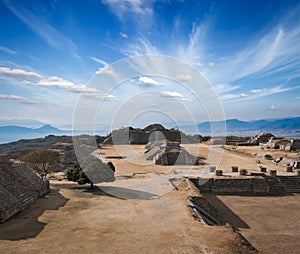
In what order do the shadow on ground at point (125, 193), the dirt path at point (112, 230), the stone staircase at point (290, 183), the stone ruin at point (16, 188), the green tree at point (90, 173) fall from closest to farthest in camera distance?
1. the dirt path at point (112, 230)
2. the stone ruin at point (16, 188)
3. the shadow on ground at point (125, 193)
4. the green tree at point (90, 173)
5. the stone staircase at point (290, 183)

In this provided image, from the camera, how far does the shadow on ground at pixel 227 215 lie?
17.5 m

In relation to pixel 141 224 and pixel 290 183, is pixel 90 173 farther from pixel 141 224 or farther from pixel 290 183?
pixel 290 183

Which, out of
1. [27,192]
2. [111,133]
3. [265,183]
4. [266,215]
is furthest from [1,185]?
[111,133]

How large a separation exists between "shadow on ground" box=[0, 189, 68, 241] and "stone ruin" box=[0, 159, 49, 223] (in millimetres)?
376

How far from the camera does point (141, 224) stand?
13.7 m

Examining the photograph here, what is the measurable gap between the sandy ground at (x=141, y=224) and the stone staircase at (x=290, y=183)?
2.26m

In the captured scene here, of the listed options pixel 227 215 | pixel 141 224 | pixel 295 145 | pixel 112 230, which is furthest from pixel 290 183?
pixel 295 145

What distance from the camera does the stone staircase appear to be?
26000 millimetres

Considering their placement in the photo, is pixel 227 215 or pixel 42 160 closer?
pixel 227 215

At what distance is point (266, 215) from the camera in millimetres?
19375

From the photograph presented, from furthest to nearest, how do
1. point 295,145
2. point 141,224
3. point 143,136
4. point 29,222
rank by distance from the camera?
point 143,136 < point 295,145 < point 29,222 < point 141,224

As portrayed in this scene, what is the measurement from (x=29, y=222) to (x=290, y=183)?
77.8ft

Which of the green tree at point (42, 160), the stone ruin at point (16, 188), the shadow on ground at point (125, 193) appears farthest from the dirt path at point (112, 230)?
the green tree at point (42, 160)

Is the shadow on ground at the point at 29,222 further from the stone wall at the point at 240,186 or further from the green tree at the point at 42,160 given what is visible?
the stone wall at the point at 240,186
